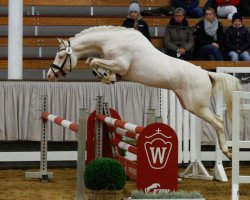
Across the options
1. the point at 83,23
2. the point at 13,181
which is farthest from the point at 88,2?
the point at 13,181

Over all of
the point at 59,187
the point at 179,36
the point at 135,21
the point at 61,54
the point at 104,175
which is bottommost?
the point at 59,187

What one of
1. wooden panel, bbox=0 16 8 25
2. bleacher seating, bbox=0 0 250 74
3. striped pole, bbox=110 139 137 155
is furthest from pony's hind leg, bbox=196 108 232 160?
wooden panel, bbox=0 16 8 25

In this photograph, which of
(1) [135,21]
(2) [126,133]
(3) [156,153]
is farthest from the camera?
(1) [135,21]

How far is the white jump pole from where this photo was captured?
45.1 ft

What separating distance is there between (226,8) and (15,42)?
4.56 m

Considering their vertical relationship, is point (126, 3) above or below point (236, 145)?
above

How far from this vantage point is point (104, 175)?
28.0 feet

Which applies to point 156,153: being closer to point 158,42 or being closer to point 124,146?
point 124,146

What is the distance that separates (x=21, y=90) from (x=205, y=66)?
10.7ft

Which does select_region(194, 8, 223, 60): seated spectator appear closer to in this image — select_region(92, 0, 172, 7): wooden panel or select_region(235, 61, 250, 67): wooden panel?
select_region(235, 61, 250, 67): wooden panel

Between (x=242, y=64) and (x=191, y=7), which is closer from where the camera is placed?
(x=242, y=64)

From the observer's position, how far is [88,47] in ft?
35.2

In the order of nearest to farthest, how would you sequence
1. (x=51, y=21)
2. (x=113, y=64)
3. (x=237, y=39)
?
(x=113, y=64) < (x=237, y=39) < (x=51, y=21)

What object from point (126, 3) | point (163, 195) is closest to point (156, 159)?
point (163, 195)
